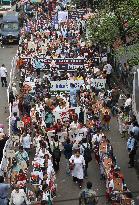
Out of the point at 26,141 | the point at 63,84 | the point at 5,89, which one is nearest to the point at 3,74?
the point at 5,89

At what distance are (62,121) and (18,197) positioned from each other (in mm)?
7371

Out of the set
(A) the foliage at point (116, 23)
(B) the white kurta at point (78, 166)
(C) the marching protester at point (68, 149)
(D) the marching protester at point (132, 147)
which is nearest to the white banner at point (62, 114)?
(C) the marching protester at point (68, 149)

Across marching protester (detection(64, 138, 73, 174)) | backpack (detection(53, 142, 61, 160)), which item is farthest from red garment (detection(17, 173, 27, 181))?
marching protester (detection(64, 138, 73, 174))

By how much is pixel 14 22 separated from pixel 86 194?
31523 millimetres

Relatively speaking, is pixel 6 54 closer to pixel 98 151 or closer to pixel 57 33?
pixel 57 33

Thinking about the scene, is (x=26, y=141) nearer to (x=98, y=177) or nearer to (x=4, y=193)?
(x=98, y=177)

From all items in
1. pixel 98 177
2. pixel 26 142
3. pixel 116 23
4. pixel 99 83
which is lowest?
pixel 98 177

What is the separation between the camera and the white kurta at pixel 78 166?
768 inches

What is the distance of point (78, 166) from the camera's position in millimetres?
19609

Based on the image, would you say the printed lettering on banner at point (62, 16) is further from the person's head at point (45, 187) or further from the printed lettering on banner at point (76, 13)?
the person's head at point (45, 187)

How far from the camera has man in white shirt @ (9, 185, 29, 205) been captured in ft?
55.9

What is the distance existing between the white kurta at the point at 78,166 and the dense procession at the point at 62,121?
32mm

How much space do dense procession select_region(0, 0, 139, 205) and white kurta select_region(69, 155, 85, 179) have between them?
32 millimetres

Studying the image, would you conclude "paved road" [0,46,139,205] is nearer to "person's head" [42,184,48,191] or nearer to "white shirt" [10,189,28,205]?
"person's head" [42,184,48,191]
